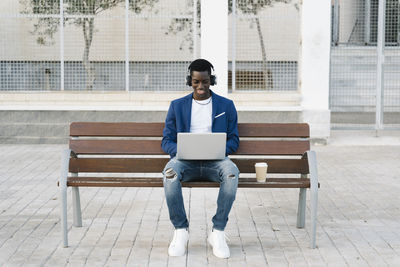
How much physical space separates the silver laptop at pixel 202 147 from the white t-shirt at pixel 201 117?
421 millimetres

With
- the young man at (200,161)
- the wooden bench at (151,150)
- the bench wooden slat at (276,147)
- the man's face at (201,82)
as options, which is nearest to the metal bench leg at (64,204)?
the wooden bench at (151,150)

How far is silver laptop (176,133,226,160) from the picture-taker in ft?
17.6

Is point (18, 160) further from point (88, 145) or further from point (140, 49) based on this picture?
point (88, 145)

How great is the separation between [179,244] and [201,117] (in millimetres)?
1050

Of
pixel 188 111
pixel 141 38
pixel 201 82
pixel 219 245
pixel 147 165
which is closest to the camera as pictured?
pixel 219 245

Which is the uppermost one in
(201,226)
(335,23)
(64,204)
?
(335,23)

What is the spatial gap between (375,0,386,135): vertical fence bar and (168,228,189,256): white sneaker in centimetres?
909

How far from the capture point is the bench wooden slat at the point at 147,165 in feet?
19.7

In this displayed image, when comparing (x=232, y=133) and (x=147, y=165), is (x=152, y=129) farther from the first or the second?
(x=232, y=133)

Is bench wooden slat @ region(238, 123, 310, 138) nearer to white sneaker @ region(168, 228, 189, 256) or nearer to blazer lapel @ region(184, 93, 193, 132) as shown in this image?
blazer lapel @ region(184, 93, 193, 132)

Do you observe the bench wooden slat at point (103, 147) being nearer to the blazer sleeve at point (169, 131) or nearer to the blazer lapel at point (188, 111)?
the blazer sleeve at point (169, 131)

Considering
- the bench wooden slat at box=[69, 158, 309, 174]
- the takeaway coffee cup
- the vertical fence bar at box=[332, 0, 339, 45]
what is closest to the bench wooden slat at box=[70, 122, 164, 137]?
the bench wooden slat at box=[69, 158, 309, 174]

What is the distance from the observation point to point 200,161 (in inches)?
222

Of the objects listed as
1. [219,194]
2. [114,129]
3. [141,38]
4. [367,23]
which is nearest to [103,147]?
[114,129]
